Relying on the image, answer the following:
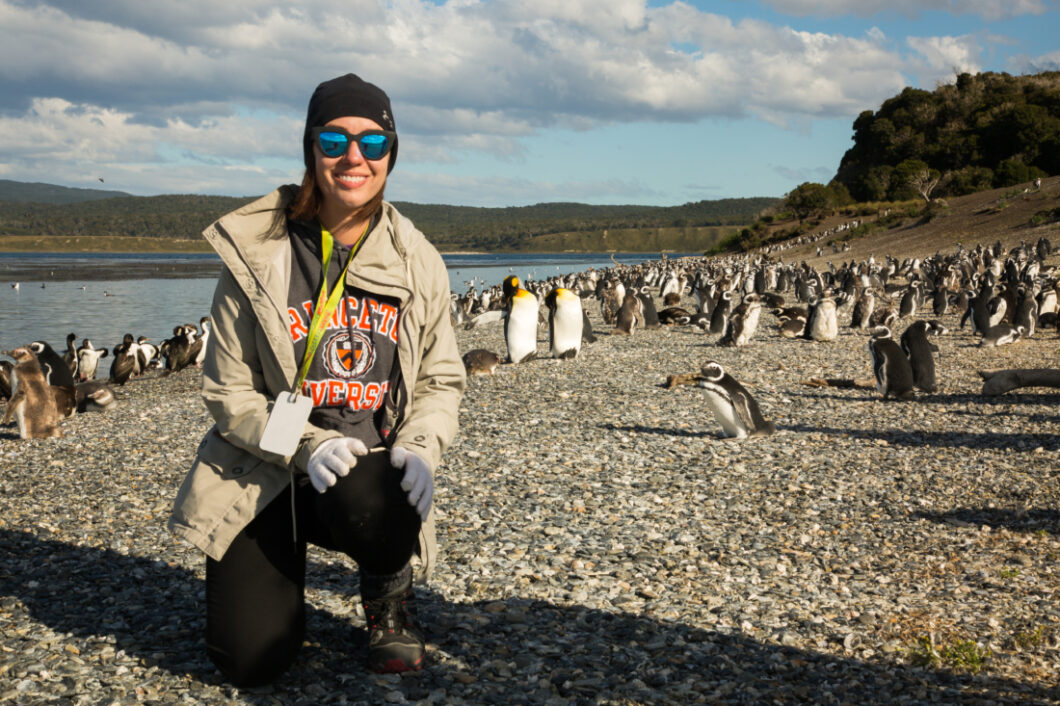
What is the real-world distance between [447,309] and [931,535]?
11.8 feet

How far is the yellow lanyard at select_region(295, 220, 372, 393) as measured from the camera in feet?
9.96

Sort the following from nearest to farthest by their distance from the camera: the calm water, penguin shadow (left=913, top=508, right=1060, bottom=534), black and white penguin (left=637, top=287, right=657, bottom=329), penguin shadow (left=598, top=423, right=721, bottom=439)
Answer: penguin shadow (left=913, top=508, right=1060, bottom=534) < penguin shadow (left=598, top=423, right=721, bottom=439) < black and white penguin (left=637, top=287, right=657, bottom=329) < the calm water

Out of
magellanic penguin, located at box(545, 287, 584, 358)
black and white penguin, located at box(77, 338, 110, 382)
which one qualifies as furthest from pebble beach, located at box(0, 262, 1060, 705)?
black and white penguin, located at box(77, 338, 110, 382)

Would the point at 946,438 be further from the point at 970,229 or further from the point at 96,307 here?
the point at 970,229

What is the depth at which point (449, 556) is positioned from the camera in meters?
4.79

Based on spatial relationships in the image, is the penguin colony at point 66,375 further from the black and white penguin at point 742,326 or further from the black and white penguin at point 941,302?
the black and white penguin at point 941,302

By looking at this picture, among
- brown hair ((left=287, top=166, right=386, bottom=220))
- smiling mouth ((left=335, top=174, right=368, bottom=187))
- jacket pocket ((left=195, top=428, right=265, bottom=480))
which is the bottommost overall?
jacket pocket ((left=195, top=428, right=265, bottom=480))

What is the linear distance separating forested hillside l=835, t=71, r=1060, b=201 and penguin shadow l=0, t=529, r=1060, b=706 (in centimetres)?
5632

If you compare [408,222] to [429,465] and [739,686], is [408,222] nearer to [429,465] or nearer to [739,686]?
[429,465]

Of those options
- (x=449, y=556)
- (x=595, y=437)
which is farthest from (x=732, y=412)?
(x=449, y=556)

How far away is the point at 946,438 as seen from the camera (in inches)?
315

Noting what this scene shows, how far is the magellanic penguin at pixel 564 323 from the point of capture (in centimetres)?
1444

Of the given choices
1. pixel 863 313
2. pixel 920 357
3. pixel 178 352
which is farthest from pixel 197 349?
pixel 863 313

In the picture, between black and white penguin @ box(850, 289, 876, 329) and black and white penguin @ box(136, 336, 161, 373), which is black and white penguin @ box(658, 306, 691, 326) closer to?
black and white penguin @ box(850, 289, 876, 329)
